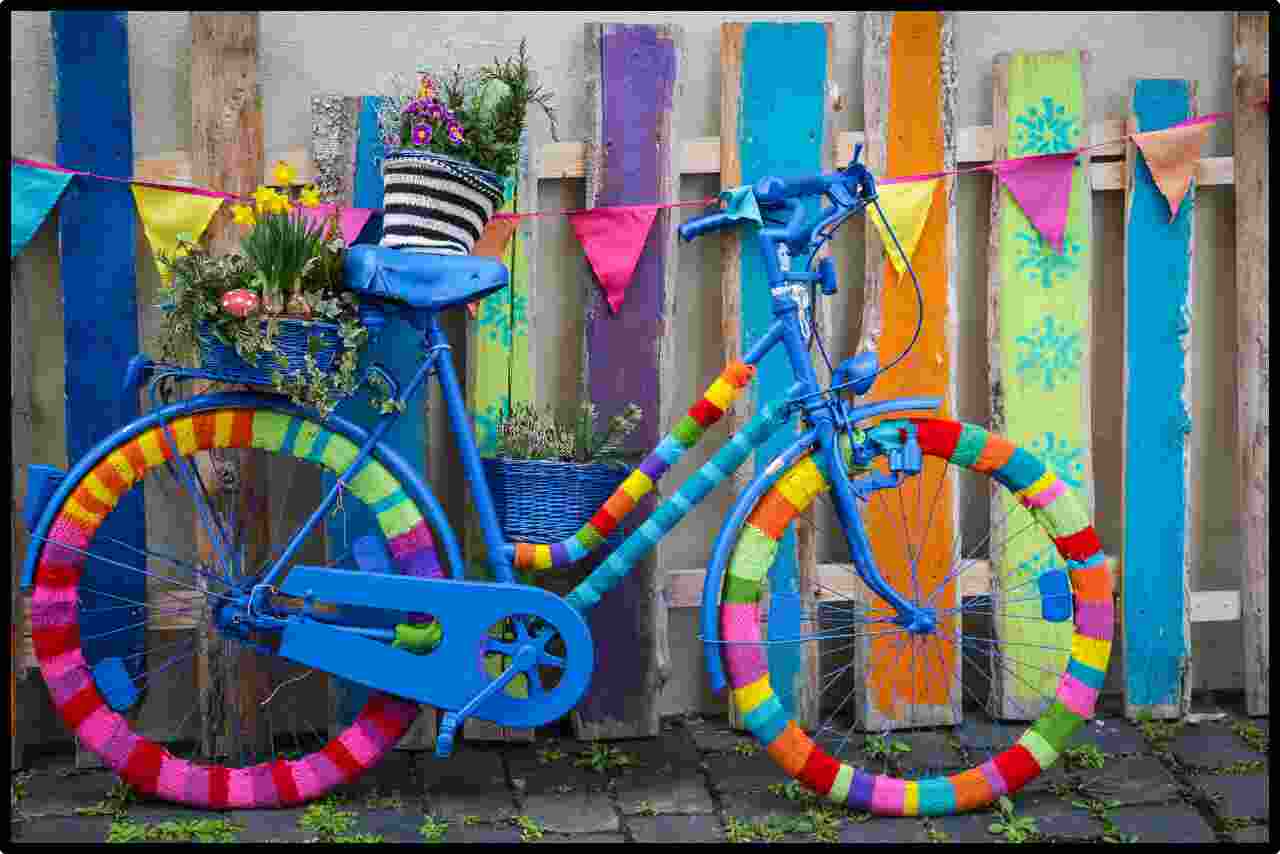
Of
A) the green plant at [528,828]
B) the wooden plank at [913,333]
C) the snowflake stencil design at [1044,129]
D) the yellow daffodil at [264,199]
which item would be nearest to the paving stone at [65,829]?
the green plant at [528,828]

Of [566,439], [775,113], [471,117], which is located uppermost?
[775,113]

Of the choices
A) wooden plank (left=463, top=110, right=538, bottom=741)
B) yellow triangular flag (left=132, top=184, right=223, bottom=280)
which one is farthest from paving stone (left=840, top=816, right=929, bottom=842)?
yellow triangular flag (left=132, top=184, right=223, bottom=280)

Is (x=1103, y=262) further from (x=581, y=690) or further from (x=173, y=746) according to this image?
(x=173, y=746)

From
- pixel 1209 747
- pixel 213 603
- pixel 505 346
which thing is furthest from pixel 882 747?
pixel 213 603

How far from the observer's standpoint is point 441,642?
3619mm

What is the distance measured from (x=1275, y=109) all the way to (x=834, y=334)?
1.48 meters

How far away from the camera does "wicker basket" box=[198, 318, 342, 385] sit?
11.2ft

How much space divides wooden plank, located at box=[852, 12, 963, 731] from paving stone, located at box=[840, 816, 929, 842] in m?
0.55

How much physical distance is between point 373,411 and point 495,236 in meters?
0.61

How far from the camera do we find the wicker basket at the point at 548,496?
3709 mm

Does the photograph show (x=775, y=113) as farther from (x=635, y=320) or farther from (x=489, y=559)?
(x=489, y=559)

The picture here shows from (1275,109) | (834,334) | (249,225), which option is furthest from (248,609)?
(1275,109)

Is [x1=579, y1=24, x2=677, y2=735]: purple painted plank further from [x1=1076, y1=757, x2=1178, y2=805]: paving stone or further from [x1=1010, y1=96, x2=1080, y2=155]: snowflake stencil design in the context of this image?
[x1=1076, y1=757, x2=1178, y2=805]: paving stone

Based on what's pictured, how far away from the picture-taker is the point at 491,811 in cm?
371
